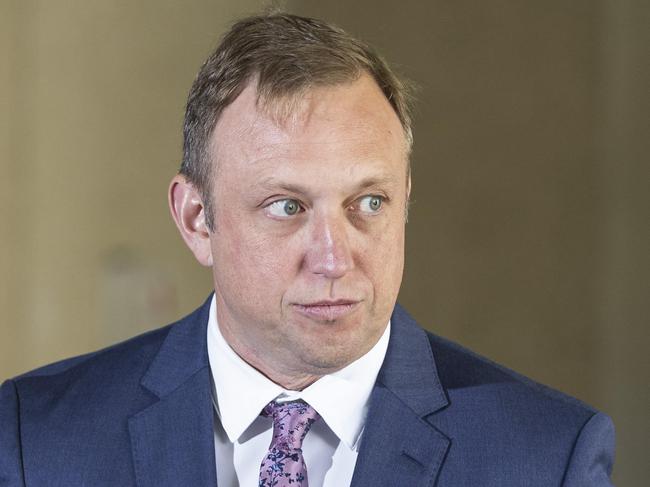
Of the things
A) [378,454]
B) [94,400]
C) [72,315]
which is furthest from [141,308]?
[378,454]

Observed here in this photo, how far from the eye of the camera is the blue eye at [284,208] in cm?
209

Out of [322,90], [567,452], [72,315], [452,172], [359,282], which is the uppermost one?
[322,90]

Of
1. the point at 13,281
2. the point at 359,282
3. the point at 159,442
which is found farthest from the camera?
the point at 13,281

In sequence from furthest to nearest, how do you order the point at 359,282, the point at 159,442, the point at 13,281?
the point at 13,281
the point at 159,442
the point at 359,282

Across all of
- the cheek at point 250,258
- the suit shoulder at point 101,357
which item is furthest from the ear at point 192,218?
the suit shoulder at point 101,357

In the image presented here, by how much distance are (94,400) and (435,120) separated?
280 centimetres

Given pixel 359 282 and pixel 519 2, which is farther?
pixel 519 2

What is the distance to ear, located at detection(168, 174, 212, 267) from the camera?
7.68ft

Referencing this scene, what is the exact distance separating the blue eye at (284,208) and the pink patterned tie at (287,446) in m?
0.36

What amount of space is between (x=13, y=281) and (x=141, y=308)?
511 mm

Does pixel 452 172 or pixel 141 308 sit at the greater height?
pixel 452 172

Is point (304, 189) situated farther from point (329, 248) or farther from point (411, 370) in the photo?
→ point (411, 370)

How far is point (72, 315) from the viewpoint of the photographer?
15.8 feet

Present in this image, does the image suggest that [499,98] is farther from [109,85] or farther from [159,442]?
[159,442]
